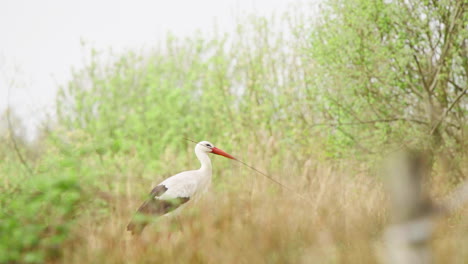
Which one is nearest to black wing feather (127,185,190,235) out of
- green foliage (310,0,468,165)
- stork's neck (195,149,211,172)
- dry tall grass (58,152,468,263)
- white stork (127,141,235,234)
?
white stork (127,141,235,234)

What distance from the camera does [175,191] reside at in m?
7.02

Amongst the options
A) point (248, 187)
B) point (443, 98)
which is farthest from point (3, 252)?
point (443, 98)

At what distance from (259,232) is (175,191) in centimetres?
215

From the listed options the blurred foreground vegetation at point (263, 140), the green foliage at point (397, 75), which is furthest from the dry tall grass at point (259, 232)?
the green foliage at point (397, 75)

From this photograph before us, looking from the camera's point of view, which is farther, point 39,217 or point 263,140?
point 263,140

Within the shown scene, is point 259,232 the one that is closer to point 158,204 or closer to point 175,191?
point 158,204

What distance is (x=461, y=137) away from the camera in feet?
32.3

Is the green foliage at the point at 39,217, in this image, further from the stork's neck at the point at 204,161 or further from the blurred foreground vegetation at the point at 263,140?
the stork's neck at the point at 204,161

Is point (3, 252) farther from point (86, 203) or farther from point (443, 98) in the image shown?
point (443, 98)

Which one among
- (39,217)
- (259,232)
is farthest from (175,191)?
(259,232)

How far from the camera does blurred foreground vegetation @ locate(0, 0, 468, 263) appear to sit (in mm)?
5242

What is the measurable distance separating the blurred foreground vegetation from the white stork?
7.1 inches

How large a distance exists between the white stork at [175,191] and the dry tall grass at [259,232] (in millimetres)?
166

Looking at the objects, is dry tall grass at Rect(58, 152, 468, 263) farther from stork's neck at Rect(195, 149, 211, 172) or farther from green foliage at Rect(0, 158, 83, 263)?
stork's neck at Rect(195, 149, 211, 172)
